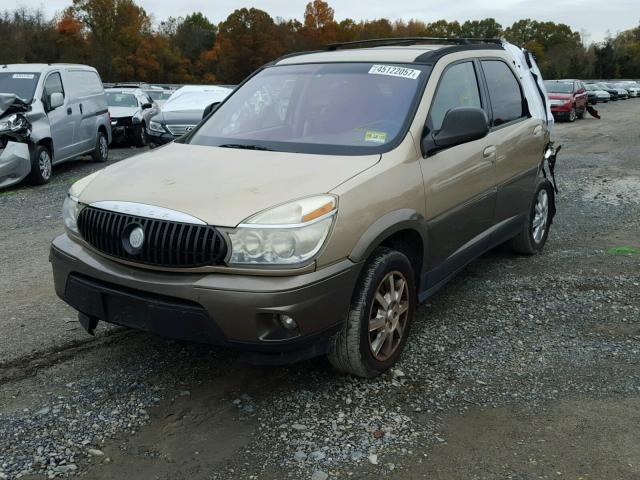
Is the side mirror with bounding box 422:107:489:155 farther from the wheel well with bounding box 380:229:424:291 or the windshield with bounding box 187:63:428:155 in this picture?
the wheel well with bounding box 380:229:424:291

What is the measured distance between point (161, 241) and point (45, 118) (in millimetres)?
8808

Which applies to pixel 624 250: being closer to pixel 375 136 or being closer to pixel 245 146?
pixel 375 136

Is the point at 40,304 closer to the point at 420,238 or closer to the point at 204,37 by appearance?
the point at 420,238

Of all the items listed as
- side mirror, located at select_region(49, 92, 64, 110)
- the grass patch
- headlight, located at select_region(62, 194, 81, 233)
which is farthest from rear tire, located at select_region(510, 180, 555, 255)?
side mirror, located at select_region(49, 92, 64, 110)

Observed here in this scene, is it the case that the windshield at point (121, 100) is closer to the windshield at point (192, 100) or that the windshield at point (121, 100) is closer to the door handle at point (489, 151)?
the windshield at point (192, 100)

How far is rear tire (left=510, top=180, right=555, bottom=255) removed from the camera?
5.96 m

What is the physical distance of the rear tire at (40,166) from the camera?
10.5 m

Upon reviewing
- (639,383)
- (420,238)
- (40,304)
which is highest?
(420,238)

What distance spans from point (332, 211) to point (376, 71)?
5.04 ft

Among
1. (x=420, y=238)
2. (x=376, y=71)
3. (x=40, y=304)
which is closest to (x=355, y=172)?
(x=420, y=238)

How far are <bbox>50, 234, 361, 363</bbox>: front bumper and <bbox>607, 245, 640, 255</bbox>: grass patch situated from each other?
4061 mm

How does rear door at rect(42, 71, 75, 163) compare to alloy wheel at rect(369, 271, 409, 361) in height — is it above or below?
above

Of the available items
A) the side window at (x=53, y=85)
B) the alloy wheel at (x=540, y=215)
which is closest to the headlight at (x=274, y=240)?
the alloy wheel at (x=540, y=215)

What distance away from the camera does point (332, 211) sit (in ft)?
10.4
